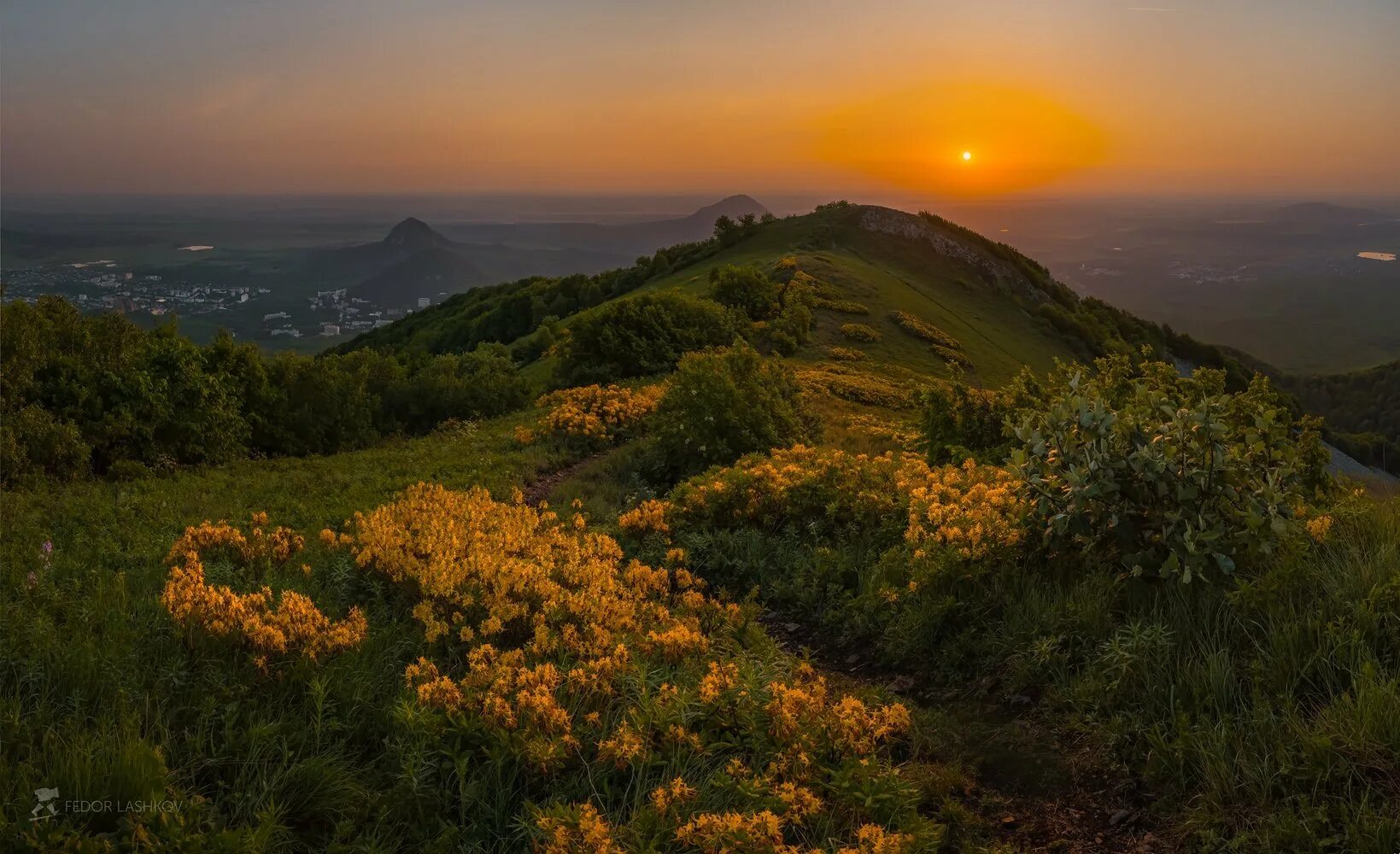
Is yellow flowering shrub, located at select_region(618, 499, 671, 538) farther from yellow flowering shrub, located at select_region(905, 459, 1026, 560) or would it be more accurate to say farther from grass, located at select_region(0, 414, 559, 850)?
grass, located at select_region(0, 414, 559, 850)

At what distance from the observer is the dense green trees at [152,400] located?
11.7 meters

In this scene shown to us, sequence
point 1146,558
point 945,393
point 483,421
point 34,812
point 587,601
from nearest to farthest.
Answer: point 34,812, point 1146,558, point 587,601, point 945,393, point 483,421

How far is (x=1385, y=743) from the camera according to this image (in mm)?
3260

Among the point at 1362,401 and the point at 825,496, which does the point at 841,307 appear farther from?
the point at 1362,401

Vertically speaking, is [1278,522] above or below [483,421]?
above

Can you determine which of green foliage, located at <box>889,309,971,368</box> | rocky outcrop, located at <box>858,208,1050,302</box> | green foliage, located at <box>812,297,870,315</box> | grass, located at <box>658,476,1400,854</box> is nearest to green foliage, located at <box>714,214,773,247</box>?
rocky outcrop, located at <box>858,208,1050,302</box>

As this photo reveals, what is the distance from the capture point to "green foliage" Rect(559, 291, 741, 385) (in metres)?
22.7

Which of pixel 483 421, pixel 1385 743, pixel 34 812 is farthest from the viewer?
pixel 483 421

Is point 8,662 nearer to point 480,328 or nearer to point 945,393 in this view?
point 945,393

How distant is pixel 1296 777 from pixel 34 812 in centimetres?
504

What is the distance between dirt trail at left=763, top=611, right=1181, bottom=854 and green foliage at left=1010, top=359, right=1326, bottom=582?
120 cm

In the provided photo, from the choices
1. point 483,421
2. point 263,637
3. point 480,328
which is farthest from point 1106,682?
point 480,328

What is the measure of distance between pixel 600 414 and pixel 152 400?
7.69 m

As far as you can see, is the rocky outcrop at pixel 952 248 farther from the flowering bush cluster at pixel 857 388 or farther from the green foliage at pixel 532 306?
the flowering bush cluster at pixel 857 388
